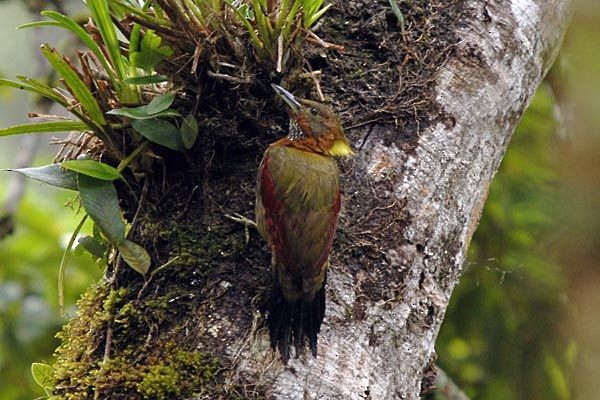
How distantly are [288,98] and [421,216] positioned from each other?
0.54 m

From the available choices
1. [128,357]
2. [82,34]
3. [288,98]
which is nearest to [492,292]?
[288,98]

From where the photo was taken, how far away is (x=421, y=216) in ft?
7.52

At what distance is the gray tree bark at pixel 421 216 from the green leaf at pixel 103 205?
1.82ft

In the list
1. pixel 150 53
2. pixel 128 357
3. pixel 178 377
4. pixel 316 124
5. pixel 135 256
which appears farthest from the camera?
pixel 316 124

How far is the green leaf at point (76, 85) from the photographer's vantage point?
2.23 metres

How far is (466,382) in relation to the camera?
162 inches

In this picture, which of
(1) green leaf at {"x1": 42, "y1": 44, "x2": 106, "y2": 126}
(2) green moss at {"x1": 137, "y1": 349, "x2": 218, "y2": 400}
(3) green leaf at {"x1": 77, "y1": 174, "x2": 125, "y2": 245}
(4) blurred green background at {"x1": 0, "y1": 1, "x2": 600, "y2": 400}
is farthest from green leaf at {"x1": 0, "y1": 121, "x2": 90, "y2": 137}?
(4) blurred green background at {"x1": 0, "y1": 1, "x2": 600, "y2": 400}

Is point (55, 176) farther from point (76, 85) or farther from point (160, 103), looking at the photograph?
point (160, 103)

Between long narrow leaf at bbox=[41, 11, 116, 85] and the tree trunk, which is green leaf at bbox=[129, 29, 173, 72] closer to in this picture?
long narrow leaf at bbox=[41, 11, 116, 85]

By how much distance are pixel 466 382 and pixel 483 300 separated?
18.8 inches

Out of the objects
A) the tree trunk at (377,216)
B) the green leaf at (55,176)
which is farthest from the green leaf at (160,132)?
the green leaf at (55,176)

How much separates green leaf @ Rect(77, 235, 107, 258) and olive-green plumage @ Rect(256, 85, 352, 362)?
1.88ft

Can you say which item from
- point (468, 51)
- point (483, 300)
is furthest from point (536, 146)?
point (468, 51)

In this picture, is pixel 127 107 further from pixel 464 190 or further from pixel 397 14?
pixel 464 190
